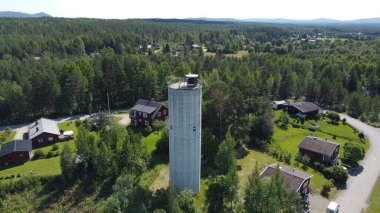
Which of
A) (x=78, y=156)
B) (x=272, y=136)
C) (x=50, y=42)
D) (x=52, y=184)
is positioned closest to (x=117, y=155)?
(x=78, y=156)

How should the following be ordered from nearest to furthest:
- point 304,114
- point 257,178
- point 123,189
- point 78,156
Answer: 1. point 257,178
2. point 123,189
3. point 78,156
4. point 304,114

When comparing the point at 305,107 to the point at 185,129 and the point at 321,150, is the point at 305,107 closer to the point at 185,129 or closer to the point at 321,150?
the point at 321,150

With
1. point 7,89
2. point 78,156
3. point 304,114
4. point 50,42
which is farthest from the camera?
point 50,42

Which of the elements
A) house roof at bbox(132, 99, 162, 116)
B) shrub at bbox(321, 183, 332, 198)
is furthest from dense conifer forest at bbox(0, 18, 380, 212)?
shrub at bbox(321, 183, 332, 198)

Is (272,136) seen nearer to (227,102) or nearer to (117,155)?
(227,102)

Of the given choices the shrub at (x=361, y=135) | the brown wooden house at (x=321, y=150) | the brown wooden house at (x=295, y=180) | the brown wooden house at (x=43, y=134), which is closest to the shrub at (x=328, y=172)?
the brown wooden house at (x=321, y=150)

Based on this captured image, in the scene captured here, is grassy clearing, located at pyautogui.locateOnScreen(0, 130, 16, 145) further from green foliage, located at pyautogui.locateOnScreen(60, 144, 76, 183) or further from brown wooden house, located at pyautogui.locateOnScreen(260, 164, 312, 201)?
brown wooden house, located at pyautogui.locateOnScreen(260, 164, 312, 201)

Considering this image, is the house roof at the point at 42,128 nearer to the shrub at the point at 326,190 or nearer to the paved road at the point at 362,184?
the shrub at the point at 326,190
